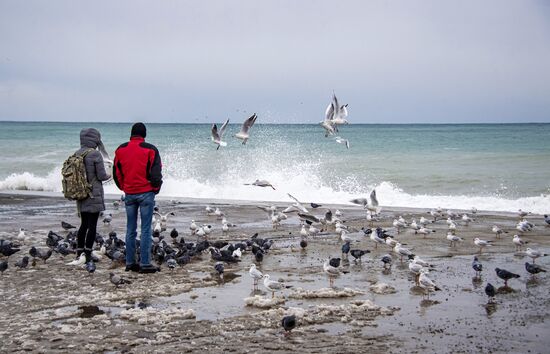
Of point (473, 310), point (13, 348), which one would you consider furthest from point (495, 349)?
point (13, 348)

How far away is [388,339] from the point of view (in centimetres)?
677

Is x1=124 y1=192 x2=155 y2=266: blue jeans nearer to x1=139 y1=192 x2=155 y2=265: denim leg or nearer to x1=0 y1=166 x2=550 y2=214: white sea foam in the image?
x1=139 y1=192 x2=155 y2=265: denim leg

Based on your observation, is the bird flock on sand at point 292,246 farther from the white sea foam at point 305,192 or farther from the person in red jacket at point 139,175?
the white sea foam at point 305,192

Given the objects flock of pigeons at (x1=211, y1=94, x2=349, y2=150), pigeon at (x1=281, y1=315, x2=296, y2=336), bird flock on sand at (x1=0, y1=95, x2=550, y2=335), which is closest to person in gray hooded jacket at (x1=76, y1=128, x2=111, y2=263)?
bird flock on sand at (x1=0, y1=95, x2=550, y2=335)

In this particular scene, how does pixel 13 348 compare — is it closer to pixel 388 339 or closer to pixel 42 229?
pixel 388 339

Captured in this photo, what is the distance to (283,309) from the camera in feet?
25.7

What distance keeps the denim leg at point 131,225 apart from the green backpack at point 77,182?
826mm

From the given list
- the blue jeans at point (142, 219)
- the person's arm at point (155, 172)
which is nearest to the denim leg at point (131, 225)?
the blue jeans at point (142, 219)

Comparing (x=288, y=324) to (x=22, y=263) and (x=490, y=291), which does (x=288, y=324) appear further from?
(x=22, y=263)

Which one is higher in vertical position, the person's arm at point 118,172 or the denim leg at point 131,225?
the person's arm at point 118,172

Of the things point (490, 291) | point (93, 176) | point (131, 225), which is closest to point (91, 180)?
point (93, 176)

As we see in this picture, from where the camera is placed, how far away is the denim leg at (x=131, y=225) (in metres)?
10.1

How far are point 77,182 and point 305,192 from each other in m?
19.2

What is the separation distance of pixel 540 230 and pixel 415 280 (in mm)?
7447
